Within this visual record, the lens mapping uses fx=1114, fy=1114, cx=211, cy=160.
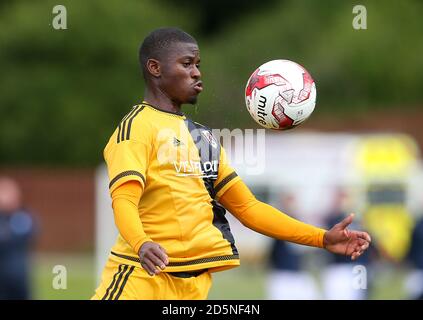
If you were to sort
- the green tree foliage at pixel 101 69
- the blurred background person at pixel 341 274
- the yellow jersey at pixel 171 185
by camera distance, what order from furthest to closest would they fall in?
the green tree foliage at pixel 101 69, the blurred background person at pixel 341 274, the yellow jersey at pixel 171 185

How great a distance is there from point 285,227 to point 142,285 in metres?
1.07

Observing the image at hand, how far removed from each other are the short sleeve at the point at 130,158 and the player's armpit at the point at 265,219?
0.79 meters

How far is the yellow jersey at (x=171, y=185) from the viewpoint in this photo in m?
6.66

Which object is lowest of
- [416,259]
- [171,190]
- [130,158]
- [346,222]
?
[416,259]

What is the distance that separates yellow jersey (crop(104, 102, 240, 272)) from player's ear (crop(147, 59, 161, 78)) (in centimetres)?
21

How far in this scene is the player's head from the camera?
22.6 feet

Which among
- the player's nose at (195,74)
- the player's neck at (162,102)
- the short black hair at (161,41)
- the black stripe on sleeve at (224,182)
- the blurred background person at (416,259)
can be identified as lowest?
the blurred background person at (416,259)

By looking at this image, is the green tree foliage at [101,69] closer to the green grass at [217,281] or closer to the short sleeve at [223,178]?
the green grass at [217,281]

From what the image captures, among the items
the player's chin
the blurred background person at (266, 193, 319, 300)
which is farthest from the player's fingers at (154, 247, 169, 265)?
the blurred background person at (266, 193, 319, 300)

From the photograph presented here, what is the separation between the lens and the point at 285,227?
23.6 ft

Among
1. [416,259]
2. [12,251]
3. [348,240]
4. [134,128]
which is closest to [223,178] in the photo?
[134,128]

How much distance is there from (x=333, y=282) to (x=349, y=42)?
930 inches

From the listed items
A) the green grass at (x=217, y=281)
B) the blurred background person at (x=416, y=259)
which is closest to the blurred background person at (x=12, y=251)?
the green grass at (x=217, y=281)

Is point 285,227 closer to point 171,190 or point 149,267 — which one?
point 171,190
